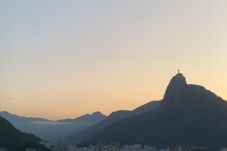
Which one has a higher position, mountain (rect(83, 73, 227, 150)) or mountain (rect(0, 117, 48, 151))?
mountain (rect(83, 73, 227, 150))

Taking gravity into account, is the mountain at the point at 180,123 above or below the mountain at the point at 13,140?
above

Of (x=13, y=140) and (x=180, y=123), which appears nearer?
(x=13, y=140)

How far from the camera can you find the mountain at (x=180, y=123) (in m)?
134

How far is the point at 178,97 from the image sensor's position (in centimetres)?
15188

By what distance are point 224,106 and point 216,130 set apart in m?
12.1

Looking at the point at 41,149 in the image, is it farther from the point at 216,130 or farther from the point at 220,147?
the point at 216,130

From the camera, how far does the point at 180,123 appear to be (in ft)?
471

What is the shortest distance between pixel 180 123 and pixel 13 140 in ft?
187

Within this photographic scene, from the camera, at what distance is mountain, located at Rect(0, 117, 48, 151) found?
86787 mm

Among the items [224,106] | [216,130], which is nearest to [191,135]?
[216,130]

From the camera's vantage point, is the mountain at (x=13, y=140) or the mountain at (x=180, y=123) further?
the mountain at (x=180, y=123)

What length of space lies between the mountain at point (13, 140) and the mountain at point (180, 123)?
42.4 m

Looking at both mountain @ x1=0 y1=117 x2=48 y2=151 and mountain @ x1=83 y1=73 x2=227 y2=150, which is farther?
mountain @ x1=83 y1=73 x2=227 y2=150

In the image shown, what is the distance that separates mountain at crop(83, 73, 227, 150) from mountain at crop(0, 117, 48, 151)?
4244cm
